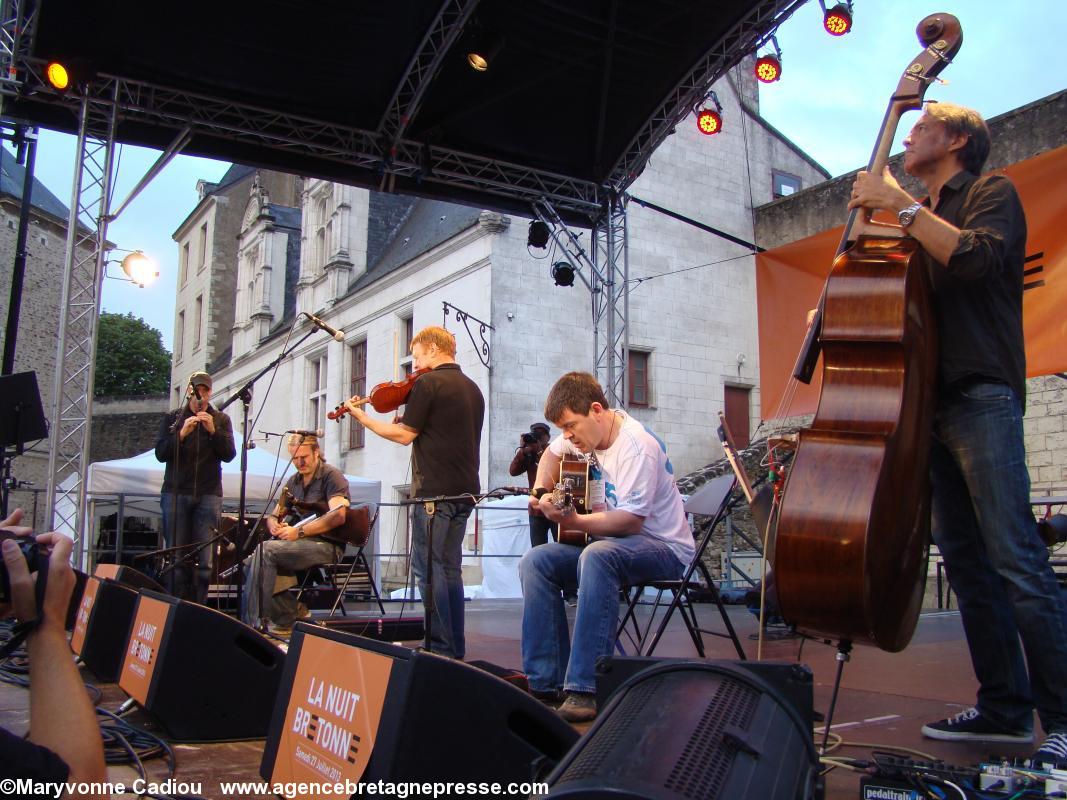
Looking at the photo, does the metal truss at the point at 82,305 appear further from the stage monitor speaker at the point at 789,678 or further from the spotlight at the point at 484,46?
the stage monitor speaker at the point at 789,678

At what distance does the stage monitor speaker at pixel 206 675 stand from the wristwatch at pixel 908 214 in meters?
2.40

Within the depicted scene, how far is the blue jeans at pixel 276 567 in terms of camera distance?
6.08 metres

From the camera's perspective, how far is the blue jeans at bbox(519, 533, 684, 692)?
3.14m

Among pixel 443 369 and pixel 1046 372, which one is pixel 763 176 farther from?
pixel 443 369

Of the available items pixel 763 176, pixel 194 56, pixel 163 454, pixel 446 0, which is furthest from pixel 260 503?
pixel 763 176

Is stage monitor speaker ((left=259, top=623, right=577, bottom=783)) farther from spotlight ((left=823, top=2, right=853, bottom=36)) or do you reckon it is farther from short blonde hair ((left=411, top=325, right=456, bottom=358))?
spotlight ((left=823, top=2, right=853, bottom=36))

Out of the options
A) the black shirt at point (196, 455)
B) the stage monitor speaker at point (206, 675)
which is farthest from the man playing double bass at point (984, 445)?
the black shirt at point (196, 455)

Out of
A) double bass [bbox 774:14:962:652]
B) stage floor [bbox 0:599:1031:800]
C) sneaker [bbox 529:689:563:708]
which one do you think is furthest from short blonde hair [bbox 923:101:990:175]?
sneaker [bbox 529:689:563:708]

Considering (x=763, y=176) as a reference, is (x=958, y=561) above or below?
below

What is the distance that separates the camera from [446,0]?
6.81 metres

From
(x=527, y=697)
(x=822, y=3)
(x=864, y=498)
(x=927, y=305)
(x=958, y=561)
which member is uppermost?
(x=822, y=3)

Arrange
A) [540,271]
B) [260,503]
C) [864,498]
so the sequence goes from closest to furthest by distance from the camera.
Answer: [864,498], [260,503], [540,271]

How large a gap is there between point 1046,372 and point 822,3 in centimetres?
373

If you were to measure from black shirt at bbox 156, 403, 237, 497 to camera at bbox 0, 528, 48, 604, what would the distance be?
551cm
